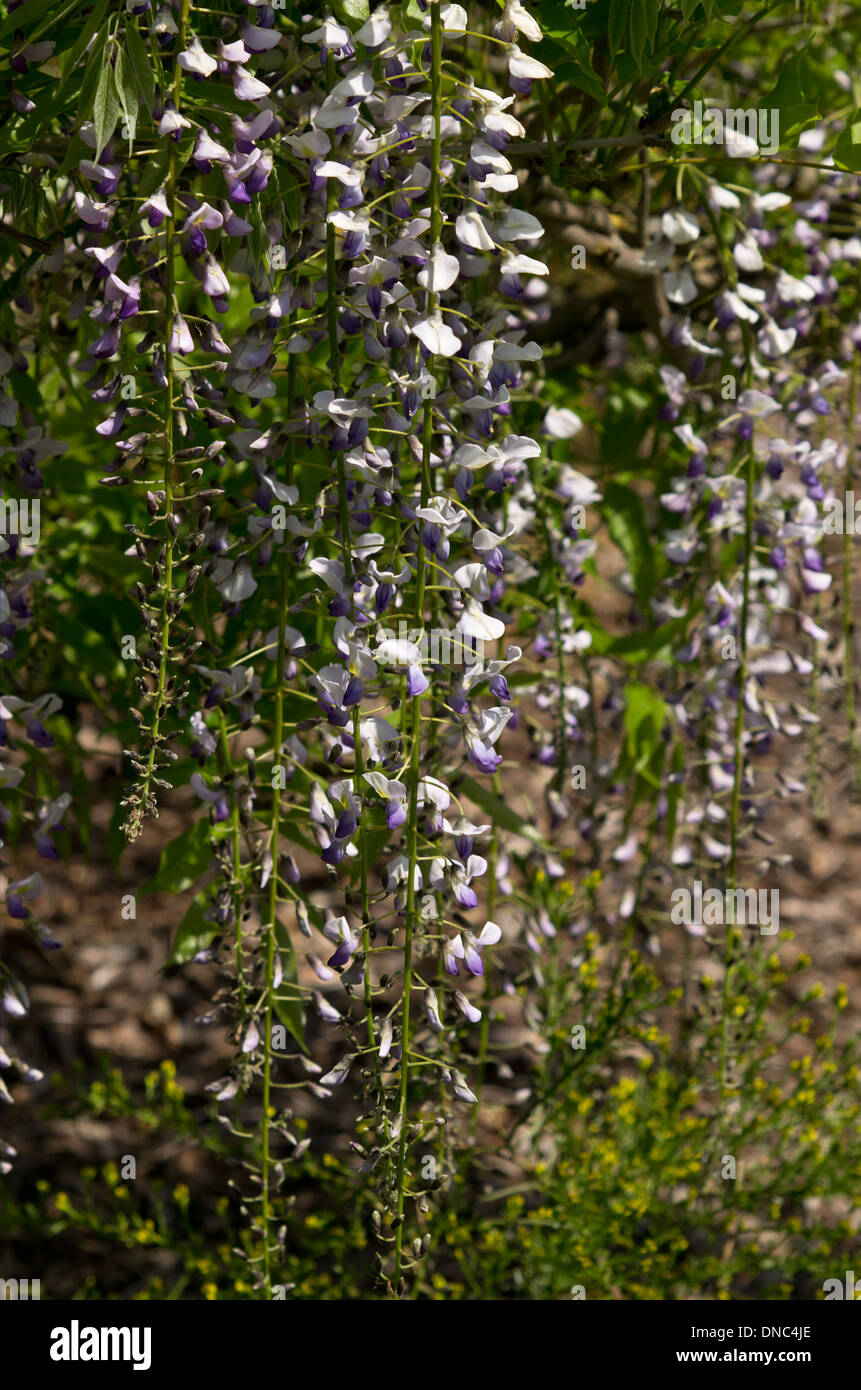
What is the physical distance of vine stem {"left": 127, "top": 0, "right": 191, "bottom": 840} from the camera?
1175mm

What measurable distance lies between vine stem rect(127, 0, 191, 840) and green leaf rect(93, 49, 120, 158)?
0.18 feet

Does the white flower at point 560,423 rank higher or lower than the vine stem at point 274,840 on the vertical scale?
higher

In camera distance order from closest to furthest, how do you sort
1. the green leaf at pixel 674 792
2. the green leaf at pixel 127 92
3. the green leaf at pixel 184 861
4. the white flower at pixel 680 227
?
the green leaf at pixel 127 92, the white flower at pixel 680 227, the green leaf at pixel 184 861, the green leaf at pixel 674 792

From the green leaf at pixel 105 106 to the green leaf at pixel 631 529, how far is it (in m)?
1.10

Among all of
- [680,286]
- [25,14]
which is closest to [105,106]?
[25,14]

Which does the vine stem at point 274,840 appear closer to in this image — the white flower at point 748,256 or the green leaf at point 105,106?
the green leaf at point 105,106

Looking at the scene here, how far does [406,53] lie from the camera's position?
1.34m

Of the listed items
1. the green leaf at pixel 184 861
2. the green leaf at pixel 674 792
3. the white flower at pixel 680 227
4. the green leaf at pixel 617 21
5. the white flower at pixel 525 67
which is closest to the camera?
the white flower at pixel 525 67

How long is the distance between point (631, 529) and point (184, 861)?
0.88m

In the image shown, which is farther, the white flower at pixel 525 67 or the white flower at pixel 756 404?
the white flower at pixel 756 404

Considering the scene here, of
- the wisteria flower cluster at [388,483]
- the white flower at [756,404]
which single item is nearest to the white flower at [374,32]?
the wisteria flower cluster at [388,483]

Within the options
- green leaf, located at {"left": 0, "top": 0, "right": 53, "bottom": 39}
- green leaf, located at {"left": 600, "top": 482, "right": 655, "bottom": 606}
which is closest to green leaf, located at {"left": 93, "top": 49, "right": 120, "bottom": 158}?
green leaf, located at {"left": 0, "top": 0, "right": 53, "bottom": 39}

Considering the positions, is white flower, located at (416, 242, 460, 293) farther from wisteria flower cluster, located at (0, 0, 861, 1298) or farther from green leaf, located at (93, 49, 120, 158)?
green leaf, located at (93, 49, 120, 158)

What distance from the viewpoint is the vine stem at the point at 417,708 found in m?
1.13
